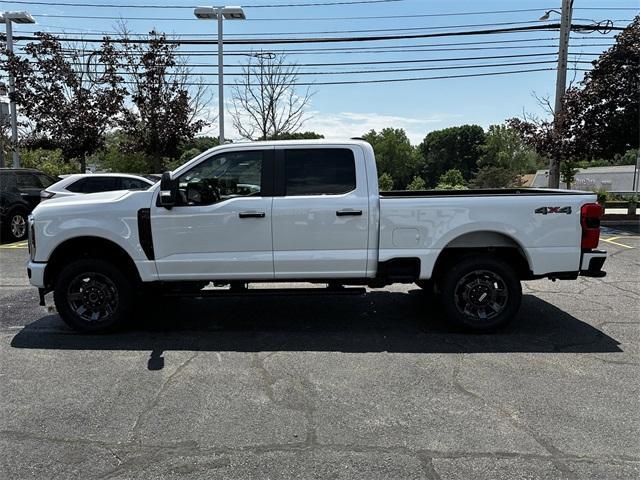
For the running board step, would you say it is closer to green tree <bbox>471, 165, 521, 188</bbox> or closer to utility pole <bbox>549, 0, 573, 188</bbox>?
utility pole <bbox>549, 0, 573, 188</bbox>

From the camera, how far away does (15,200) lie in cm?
1293

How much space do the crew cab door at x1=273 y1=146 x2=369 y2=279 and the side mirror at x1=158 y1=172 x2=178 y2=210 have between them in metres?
1.03

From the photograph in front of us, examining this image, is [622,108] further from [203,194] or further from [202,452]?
[202,452]

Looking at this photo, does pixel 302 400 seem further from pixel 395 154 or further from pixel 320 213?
pixel 395 154

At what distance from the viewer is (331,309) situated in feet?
21.7

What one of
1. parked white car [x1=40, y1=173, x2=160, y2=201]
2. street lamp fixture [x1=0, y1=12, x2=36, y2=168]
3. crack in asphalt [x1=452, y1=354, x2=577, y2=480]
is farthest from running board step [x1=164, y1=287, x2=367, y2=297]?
street lamp fixture [x1=0, y1=12, x2=36, y2=168]

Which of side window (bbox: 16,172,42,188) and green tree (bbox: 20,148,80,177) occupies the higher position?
green tree (bbox: 20,148,80,177)

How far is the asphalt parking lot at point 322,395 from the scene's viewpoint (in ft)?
10.5

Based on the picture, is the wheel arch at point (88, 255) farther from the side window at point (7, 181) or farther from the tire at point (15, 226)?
the side window at point (7, 181)

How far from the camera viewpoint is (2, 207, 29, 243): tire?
12.8 meters

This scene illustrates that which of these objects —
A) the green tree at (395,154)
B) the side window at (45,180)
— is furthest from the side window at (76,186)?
the green tree at (395,154)

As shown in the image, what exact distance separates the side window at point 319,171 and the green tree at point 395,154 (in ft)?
226

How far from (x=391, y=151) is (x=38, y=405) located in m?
74.8

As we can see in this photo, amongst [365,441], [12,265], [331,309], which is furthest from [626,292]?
[12,265]
